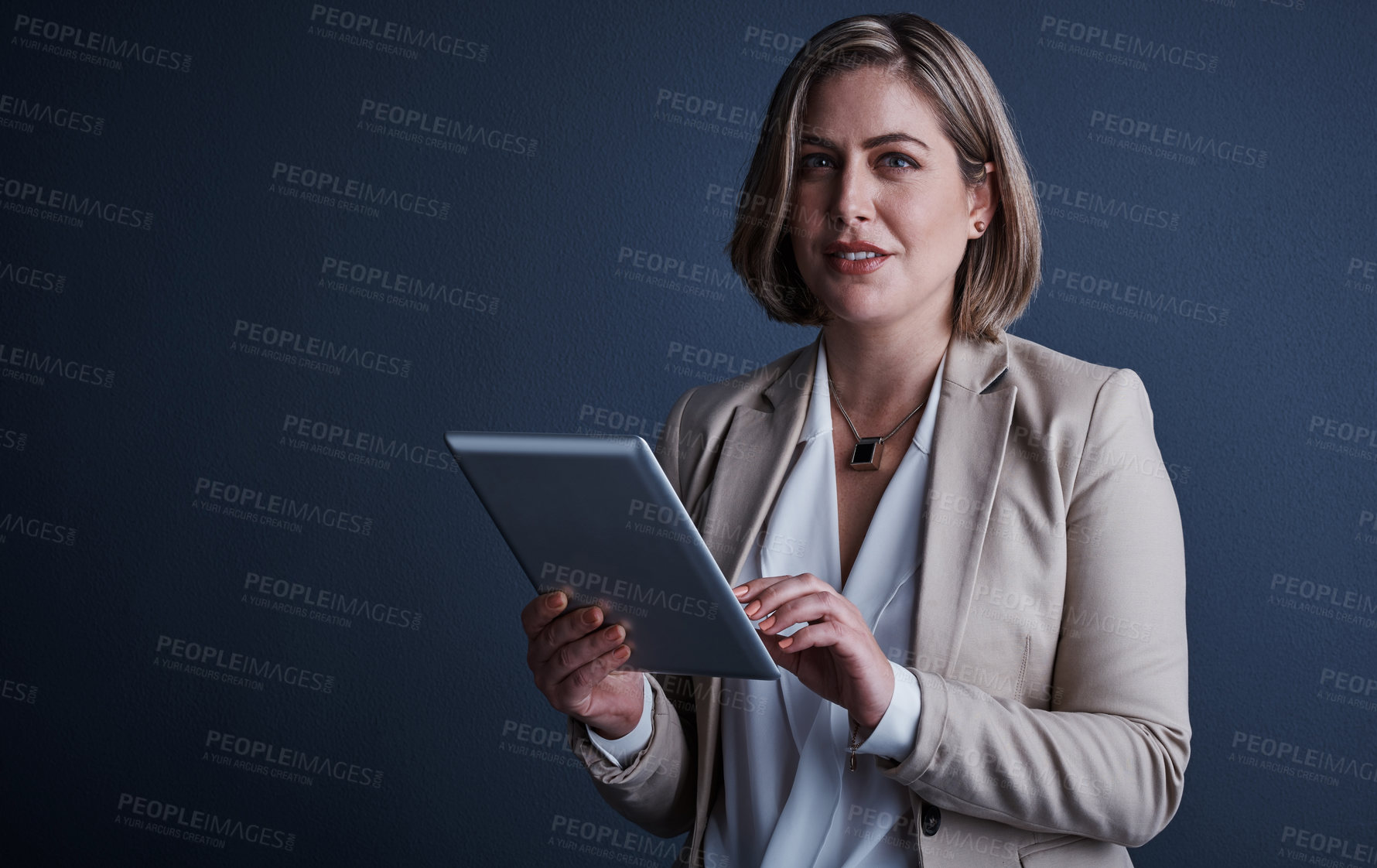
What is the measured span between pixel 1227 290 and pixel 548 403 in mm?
1673

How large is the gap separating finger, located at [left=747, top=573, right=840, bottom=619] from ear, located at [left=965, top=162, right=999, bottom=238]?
681 millimetres

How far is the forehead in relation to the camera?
4.95 ft

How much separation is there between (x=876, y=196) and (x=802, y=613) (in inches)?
25.0

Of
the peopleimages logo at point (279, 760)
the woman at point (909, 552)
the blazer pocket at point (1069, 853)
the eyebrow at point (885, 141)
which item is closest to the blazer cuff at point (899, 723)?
the woman at point (909, 552)

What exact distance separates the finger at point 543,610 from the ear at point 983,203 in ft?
2.78

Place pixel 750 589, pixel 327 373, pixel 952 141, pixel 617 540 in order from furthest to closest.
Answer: pixel 327 373
pixel 952 141
pixel 750 589
pixel 617 540

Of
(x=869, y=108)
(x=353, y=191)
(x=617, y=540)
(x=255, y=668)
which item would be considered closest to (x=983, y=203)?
(x=869, y=108)

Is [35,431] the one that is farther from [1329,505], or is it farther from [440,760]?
[1329,505]

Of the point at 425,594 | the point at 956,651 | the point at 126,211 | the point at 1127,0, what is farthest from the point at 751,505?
the point at 126,211

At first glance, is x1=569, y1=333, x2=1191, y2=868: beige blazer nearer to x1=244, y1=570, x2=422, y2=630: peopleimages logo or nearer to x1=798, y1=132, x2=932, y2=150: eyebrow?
x1=798, y1=132, x2=932, y2=150: eyebrow

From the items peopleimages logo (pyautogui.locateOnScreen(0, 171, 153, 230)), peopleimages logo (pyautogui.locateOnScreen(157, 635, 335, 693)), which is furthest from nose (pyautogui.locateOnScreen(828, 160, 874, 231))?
peopleimages logo (pyautogui.locateOnScreen(0, 171, 153, 230))

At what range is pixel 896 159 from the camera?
1.52m

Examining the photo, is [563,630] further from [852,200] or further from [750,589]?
A: [852,200]

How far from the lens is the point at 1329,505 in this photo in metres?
2.49
